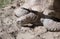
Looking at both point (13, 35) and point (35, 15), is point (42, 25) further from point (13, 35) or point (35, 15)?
point (13, 35)

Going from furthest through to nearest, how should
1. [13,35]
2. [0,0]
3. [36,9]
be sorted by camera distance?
[0,0], [36,9], [13,35]

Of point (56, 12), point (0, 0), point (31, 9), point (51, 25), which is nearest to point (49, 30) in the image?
point (51, 25)

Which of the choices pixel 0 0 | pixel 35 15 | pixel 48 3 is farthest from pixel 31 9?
pixel 0 0

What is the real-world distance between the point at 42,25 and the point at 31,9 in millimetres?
223

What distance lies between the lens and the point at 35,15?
1.72 m

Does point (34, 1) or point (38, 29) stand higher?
point (34, 1)

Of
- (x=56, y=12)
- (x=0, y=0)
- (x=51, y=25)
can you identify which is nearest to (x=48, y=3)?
(x=56, y=12)

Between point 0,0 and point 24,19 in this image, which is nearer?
point 24,19

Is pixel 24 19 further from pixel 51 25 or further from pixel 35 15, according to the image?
pixel 51 25

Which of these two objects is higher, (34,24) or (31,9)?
(31,9)

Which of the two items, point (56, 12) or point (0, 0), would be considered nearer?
point (56, 12)

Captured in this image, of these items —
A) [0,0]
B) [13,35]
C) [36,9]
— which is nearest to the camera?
[13,35]

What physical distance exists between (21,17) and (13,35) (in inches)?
9.8

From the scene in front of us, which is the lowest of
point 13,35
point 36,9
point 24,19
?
point 13,35
